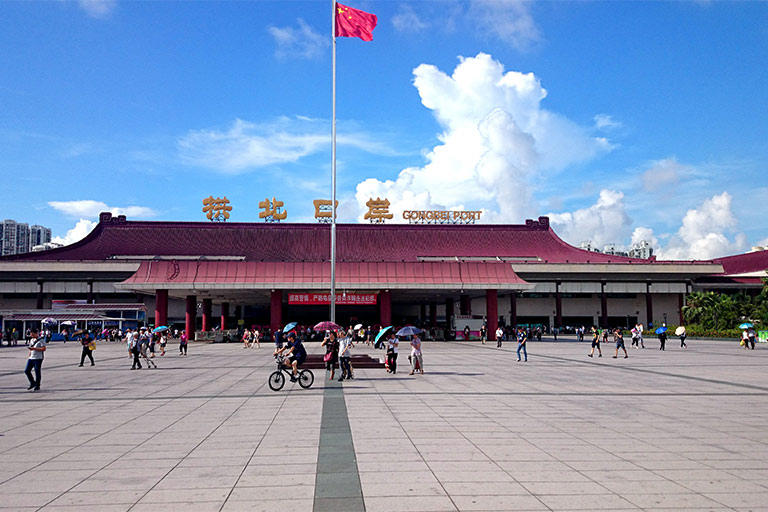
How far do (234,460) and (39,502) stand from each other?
9.24ft

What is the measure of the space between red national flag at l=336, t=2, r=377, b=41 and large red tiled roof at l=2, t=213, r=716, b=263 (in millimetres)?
43341

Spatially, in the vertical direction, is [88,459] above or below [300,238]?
below

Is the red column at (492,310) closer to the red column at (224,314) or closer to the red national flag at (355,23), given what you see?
the red national flag at (355,23)

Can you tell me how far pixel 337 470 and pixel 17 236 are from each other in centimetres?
19687

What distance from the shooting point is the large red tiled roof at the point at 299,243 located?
245 ft

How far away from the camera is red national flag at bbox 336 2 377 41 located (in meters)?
31.8

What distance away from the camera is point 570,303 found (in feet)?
269

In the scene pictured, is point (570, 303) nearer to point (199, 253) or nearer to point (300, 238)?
point (300, 238)

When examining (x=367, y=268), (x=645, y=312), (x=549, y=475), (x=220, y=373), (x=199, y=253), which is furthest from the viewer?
(x=645, y=312)

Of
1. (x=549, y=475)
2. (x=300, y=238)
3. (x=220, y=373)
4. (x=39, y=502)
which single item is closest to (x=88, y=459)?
(x=39, y=502)

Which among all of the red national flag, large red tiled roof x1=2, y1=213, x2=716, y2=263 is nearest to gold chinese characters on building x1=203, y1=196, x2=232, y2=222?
large red tiled roof x1=2, y1=213, x2=716, y2=263

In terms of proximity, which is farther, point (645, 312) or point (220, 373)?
point (645, 312)

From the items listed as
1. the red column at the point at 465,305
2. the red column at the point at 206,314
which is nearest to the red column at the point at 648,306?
the red column at the point at 465,305

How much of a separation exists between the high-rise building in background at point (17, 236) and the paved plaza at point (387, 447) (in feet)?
580
